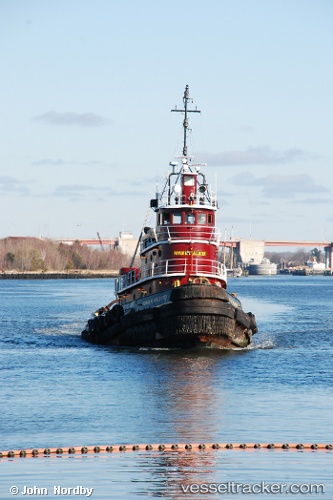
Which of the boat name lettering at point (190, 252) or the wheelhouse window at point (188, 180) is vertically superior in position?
the wheelhouse window at point (188, 180)

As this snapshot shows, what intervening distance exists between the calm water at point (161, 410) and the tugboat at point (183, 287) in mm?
864

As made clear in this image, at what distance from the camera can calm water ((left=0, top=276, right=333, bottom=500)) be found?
68.6ft

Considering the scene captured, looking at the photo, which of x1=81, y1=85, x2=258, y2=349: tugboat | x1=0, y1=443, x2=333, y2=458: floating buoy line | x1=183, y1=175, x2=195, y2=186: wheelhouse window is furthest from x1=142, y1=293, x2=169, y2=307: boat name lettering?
x1=0, y1=443, x2=333, y2=458: floating buoy line

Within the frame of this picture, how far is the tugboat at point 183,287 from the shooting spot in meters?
43.3

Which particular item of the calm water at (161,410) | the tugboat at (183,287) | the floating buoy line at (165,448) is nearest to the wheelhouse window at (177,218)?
the tugboat at (183,287)

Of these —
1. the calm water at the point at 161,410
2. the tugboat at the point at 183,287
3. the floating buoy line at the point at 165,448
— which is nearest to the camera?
→ the calm water at the point at 161,410

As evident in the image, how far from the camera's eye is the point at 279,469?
2131 centimetres

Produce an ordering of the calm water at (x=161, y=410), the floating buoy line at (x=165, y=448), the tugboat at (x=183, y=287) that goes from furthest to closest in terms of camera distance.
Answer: the tugboat at (x=183, y=287) < the floating buoy line at (x=165, y=448) < the calm water at (x=161, y=410)

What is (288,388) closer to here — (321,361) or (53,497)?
(321,361)

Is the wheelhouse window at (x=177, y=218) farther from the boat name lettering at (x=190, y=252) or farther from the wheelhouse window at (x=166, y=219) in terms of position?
the boat name lettering at (x=190, y=252)

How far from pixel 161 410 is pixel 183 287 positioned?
14.2 m

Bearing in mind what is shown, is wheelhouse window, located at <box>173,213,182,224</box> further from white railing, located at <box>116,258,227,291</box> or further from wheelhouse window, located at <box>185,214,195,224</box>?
white railing, located at <box>116,258,227,291</box>

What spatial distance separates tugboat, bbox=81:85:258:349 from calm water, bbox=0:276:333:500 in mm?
864

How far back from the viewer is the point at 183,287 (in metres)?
43.2
